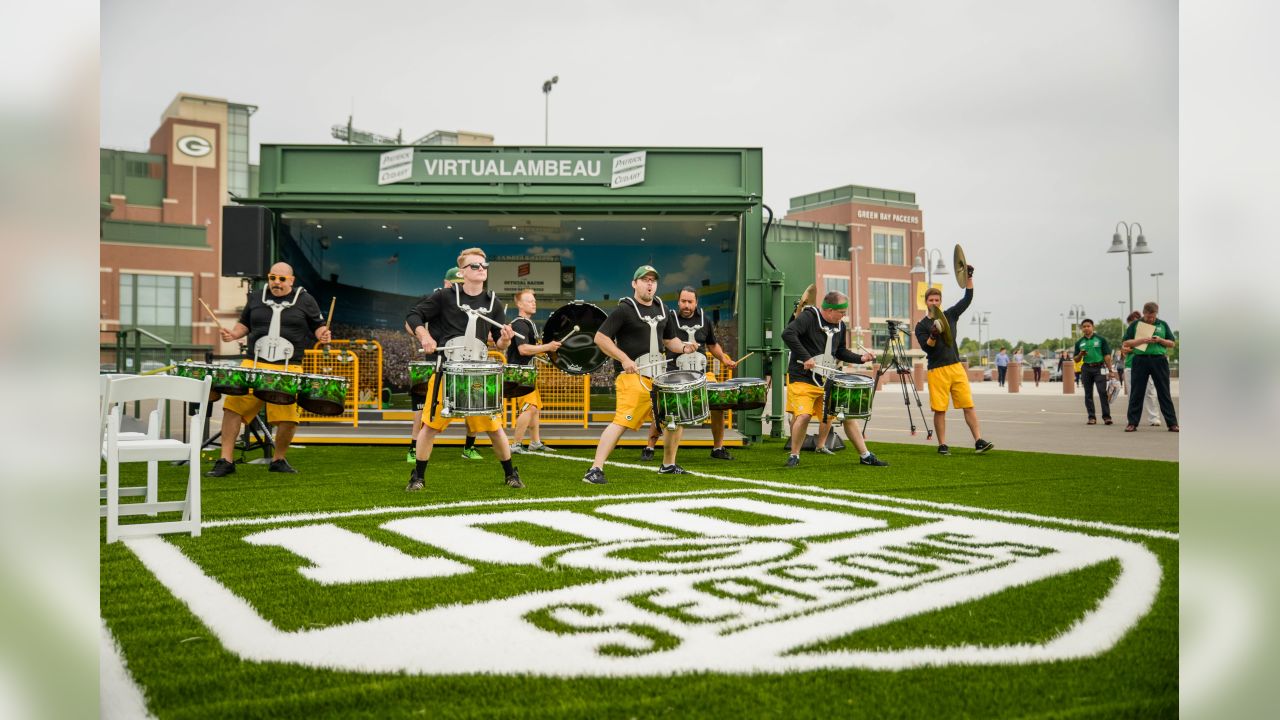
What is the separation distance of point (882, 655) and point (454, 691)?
1.39 m

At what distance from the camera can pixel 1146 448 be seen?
36.6 ft

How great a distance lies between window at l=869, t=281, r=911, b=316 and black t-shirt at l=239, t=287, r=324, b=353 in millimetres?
66557

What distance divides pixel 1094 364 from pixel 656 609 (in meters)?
14.1

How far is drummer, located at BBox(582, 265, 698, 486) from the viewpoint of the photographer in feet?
26.7

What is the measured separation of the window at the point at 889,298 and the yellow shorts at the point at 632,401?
2611 inches

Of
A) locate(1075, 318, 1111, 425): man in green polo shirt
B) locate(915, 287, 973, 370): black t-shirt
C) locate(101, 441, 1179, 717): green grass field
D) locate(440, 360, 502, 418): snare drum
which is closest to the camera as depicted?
locate(101, 441, 1179, 717): green grass field

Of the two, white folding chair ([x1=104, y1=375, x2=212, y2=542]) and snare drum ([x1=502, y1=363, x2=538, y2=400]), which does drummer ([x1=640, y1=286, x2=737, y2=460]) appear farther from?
white folding chair ([x1=104, y1=375, x2=212, y2=542])

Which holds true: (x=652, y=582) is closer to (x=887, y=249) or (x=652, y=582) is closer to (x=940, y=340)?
(x=940, y=340)

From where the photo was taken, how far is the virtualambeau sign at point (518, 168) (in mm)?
12812

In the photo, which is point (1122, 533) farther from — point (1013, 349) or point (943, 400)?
point (1013, 349)

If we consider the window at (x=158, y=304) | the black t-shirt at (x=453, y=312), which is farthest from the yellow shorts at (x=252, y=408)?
the window at (x=158, y=304)

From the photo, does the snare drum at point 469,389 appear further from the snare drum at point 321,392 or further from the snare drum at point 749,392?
the snare drum at point 749,392

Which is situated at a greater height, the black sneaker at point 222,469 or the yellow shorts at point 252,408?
the yellow shorts at point 252,408

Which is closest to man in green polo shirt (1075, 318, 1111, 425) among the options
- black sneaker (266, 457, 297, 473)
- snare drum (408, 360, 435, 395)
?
snare drum (408, 360, 435, 395)
